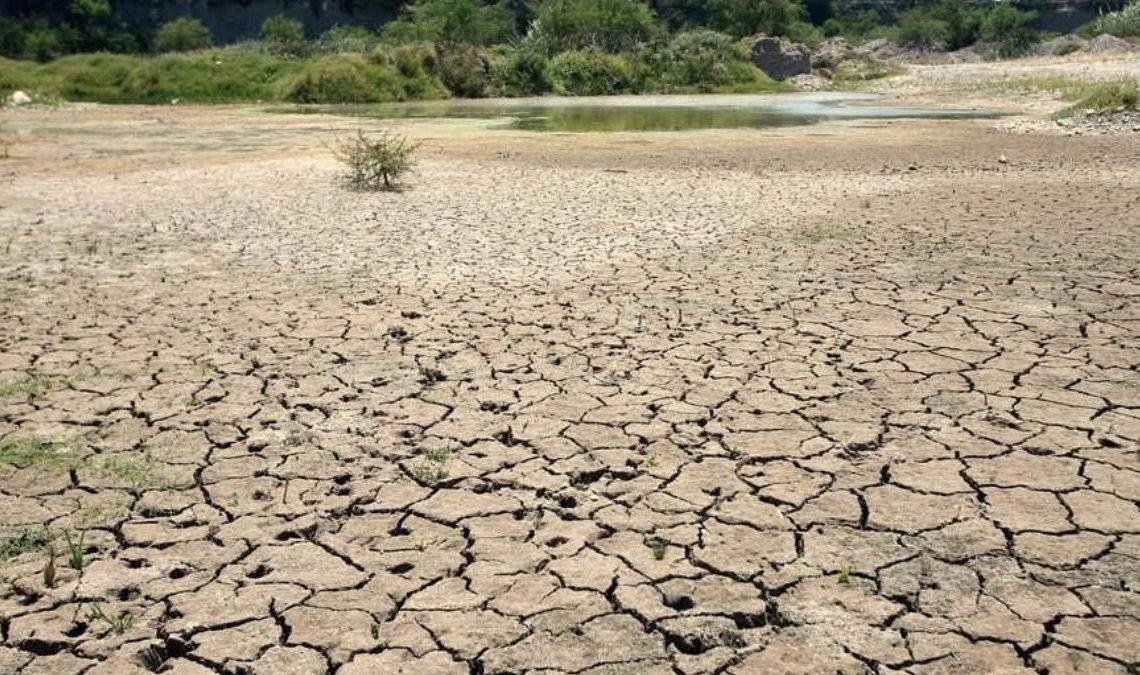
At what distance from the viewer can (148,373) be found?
5438 millimetres

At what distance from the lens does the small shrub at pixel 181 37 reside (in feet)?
204

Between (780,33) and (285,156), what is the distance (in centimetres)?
7015

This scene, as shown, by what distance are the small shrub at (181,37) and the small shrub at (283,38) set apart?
14.0 ft

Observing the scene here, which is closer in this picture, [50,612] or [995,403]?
[50,612]

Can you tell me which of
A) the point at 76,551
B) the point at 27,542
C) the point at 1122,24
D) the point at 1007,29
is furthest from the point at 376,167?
the point at 1007,29

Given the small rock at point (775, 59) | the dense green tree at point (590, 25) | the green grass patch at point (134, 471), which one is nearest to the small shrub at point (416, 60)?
the dense green tree at point (590, 25)

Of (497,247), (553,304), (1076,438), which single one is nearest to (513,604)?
(1076,438)

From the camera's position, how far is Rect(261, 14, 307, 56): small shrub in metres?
51.9

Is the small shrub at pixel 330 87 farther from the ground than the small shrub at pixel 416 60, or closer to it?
closer to it

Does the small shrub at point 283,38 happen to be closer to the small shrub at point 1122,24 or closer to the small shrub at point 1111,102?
the small shrub at point 1111,102

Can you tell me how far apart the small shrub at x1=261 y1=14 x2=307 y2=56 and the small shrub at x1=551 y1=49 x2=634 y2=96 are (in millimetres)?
14445

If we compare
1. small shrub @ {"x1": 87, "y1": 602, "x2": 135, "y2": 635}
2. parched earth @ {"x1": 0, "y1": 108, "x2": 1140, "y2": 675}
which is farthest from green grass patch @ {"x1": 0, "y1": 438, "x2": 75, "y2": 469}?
small shrub @ {"x1": 87, "y1": 602, "x2": 135, "y2": 635}

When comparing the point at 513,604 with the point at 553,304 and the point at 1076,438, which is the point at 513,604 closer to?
the point at 1076,438

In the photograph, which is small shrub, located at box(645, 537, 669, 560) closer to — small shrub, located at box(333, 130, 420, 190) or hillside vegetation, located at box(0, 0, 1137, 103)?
small shrub, located at box(333, 130, 420, 190)
